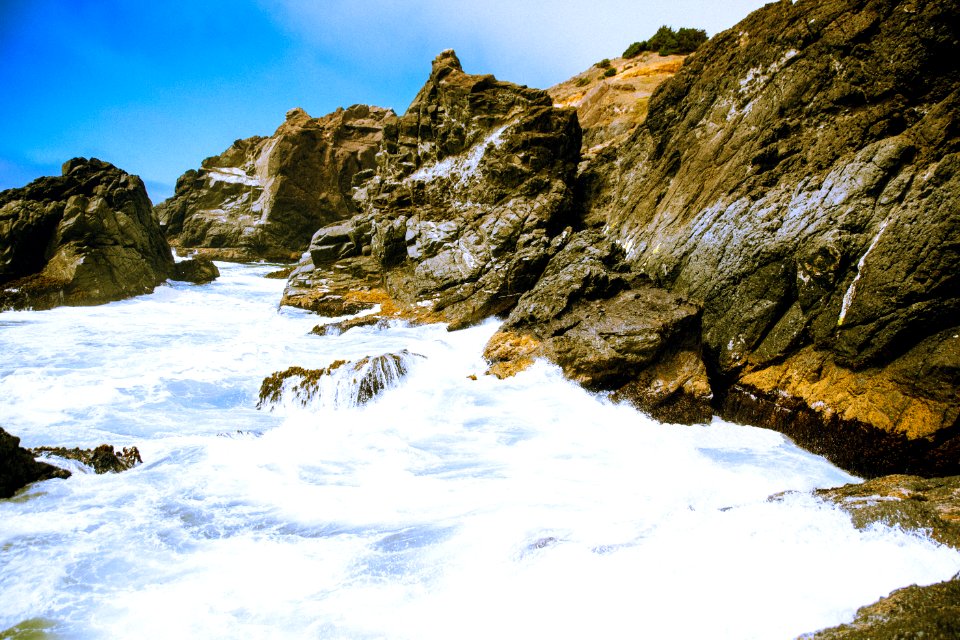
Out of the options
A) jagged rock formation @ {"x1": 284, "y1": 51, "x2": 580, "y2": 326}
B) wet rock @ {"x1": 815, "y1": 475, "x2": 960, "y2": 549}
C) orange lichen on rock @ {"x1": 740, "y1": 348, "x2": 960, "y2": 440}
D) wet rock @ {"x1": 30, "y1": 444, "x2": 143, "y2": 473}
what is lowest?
wet rock @ {"x1": 815, "y1": 475, "x2": 960, "y2": 549}

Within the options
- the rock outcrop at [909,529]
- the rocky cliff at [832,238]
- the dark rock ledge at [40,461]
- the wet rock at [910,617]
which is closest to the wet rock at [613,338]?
the rocky cliff at [832,238]

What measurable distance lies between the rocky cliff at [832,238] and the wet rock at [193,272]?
26488 mm

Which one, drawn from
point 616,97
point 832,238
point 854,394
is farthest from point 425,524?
point 616,97

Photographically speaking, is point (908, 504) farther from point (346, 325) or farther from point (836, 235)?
point (346, 325)

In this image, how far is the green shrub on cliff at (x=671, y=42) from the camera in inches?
1414

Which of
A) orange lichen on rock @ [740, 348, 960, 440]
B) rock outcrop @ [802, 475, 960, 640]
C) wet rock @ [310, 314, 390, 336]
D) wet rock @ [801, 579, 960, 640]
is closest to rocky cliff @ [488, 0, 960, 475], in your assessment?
orange lichen on rock @ [740, 348, 960, 440]

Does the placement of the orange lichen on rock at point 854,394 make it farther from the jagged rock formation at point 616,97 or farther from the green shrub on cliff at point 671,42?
the green shrub on cliff at point 671,42

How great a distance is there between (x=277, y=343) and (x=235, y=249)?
3384 centimetres

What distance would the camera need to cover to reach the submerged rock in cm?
1056

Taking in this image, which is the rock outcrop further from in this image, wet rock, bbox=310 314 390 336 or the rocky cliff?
wet rock, bbox=310 314 390 336

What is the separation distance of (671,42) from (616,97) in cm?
1328

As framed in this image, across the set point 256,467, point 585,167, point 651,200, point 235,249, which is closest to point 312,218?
point 235,249

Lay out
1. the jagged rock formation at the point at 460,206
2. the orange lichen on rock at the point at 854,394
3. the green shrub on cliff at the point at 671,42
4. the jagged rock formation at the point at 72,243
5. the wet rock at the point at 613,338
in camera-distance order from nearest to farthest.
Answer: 1. the orange lichen on rock at the point at 854,394
2. the wet rock at the point at 613,338
3. the jagged rock formation at the point at 460,206
4. the jagged rock formation at the point at 72,243
5. the green shrub on cliff at the point at 671,42

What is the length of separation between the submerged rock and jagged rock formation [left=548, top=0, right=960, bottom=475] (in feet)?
24.8
